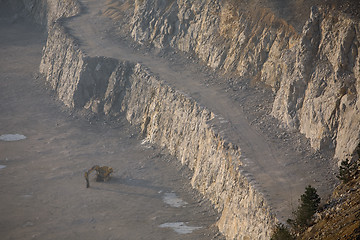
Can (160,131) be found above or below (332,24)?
below

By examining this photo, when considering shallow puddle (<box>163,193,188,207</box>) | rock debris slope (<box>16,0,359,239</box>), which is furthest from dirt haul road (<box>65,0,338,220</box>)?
shallow puddle (<box>163,193,188,207</box>)

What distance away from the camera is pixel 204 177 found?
132 feet

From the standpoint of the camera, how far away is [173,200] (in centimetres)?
4084

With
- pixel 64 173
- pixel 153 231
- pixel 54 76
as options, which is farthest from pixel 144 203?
pixel 54 76

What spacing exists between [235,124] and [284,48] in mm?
8220

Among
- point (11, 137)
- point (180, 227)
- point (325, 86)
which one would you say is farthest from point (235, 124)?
point (11, 137)

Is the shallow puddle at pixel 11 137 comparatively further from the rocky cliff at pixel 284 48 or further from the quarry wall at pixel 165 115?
the rocky cliff at pixel 284 48

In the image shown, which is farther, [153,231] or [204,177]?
[204,177]

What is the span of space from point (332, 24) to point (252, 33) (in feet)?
38.0

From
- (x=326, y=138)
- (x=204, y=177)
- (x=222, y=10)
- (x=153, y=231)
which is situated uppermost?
(x=222, y=10)

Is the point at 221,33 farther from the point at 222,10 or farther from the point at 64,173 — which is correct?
the point at 64,173

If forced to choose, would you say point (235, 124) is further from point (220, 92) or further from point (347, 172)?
point (347, 172)

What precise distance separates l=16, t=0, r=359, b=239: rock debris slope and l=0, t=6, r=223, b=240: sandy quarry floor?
175cm

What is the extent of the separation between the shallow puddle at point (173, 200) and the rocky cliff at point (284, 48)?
9.39 m
